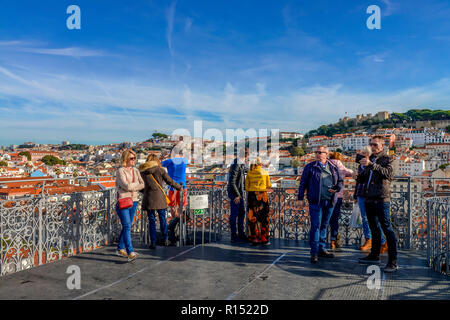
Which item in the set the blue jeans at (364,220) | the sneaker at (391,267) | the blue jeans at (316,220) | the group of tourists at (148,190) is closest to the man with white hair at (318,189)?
the blue jeans at (316,220)

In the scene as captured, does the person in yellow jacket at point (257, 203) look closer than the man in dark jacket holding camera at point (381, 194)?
No

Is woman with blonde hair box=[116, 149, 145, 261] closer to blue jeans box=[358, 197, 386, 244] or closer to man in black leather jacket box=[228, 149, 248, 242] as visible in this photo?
man in black leather jacket box=[228, 149, 248, 242]

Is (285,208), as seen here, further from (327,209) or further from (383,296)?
(383,296)

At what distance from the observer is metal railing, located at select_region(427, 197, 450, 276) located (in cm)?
366

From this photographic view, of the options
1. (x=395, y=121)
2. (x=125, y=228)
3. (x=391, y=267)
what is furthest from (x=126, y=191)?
(x=395, y=121)

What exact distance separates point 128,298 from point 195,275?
0.88 metres

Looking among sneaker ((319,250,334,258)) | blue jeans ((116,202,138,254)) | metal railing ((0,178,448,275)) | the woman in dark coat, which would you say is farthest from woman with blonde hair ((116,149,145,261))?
sneaker ((319,250,334,258))

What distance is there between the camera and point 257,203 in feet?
16.7

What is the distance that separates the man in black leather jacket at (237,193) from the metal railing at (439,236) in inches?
102

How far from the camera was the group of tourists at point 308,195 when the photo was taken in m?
3.88

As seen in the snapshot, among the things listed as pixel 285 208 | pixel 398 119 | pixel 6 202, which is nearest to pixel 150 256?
pixel 6 202

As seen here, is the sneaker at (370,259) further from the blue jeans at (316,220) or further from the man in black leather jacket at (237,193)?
the man in black leather jacket at (237,193)

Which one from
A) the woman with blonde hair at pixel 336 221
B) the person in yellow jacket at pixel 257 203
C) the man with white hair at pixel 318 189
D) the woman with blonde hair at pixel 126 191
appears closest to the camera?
the man with white hair at pixel 318 189

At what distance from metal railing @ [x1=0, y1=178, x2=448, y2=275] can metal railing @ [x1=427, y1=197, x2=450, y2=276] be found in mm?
12
